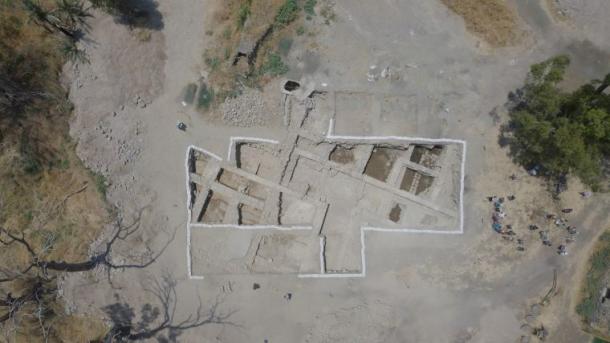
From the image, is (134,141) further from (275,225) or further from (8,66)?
(275,225)

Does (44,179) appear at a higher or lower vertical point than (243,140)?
lower

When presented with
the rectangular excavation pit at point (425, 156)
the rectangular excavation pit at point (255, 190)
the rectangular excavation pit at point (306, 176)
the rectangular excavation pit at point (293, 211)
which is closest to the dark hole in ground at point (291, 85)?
the rectangular excavation pit at point (306, 176)

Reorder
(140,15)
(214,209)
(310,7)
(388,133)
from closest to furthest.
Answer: (388,133) → (310,7) → (140,15) → (214,209)

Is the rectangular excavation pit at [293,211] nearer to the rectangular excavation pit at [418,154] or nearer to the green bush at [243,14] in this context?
the rectangular excavation pit at [418,154]

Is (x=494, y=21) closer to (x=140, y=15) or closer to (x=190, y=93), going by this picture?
(x=190, y=93)

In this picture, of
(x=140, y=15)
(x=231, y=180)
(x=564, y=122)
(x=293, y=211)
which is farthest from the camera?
(x=231, y=180)

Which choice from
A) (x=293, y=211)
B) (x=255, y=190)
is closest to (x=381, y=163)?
(x=293, y=211)

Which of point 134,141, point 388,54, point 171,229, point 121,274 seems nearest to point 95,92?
point 134,141
